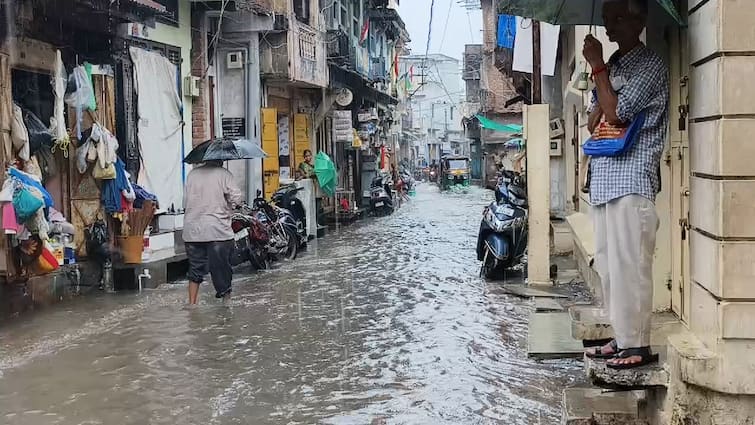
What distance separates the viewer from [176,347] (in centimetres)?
771

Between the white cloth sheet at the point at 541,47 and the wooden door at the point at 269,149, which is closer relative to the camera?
the white cloth sheet at the point at 541,47

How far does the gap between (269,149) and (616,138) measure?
45.8ft

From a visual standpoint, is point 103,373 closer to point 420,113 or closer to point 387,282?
point 387,282

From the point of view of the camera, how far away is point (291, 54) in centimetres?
1798

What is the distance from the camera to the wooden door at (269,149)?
57.2ft

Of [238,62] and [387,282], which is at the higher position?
[238,62]

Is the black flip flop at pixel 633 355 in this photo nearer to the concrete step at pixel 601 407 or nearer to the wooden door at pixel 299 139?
the concrete step at pixel 601 407

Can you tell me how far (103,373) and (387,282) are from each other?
5586 millimetres

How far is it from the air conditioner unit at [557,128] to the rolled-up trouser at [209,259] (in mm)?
7422

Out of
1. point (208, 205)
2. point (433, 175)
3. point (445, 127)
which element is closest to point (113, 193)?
point (208, 205)

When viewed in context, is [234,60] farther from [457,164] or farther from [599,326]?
[457,164]

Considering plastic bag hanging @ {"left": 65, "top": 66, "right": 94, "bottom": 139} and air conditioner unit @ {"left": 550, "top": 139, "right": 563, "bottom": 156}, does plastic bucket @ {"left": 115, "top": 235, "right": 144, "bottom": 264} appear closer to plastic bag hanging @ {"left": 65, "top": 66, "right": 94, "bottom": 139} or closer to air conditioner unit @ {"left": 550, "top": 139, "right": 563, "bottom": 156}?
plastic bag hanging @ {"left": 65, "top": 66, "right": 94, "bottom": 139}

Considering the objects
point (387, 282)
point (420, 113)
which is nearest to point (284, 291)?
point (387, 282)

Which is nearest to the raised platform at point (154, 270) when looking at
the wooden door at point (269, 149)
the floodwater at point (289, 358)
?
the floodwater at point (289, 358)
